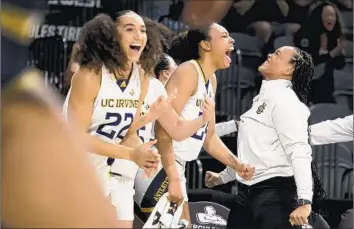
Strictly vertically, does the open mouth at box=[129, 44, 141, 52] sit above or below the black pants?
above

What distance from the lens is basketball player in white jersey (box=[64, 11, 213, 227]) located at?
6.44 feet

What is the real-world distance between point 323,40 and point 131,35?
7.31ft

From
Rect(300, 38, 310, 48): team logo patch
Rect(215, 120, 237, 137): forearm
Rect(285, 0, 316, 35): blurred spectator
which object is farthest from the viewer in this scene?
Rect(285, 0, 316, 35): blurred spectator

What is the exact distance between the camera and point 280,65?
2.59 m

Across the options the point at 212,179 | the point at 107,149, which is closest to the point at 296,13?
the point at 212,179

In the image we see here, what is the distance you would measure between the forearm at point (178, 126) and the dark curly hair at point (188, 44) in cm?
41

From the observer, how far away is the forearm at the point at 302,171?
2.29 m

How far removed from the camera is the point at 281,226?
2379mm

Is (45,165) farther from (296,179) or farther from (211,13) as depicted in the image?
(296,179)

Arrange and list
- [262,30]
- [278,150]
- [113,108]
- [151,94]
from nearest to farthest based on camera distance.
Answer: [113,108] < [151,94] < [278,150] < [262,30]

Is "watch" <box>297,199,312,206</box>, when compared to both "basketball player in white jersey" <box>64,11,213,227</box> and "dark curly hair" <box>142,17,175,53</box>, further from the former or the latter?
"dark curly hair" <box>142,17,175,53</box>

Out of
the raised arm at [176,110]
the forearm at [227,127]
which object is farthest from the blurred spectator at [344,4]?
the raised arm at [176,110]

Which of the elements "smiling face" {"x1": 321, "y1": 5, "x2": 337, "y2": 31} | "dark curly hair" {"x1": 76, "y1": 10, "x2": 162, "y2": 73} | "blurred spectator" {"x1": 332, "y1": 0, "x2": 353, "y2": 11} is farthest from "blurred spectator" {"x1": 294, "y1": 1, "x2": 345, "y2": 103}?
"dark curly hair" {"x1": 76, "y1": 10, "x2": 162, "y2": 73}

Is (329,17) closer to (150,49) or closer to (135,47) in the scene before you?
(150,49)
